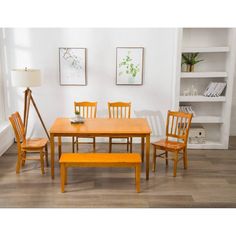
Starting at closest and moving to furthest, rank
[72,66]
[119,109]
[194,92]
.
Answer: [194,92]
[72,66]
[119,109]

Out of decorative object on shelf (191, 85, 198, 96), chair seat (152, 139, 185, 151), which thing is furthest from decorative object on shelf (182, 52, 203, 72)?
chair seat (152, 139, 185, 151)

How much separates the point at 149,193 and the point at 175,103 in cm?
210

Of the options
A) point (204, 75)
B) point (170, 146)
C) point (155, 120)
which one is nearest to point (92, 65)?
point (155, 120)

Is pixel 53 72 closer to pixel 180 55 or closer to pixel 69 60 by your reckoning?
pixel 69 60

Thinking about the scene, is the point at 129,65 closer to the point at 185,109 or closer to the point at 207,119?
the point at 185,109

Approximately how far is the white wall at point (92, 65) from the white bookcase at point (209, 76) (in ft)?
0.99

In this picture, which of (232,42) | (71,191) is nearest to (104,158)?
(71,191)

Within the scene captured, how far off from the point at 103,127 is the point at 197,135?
216 centimetres

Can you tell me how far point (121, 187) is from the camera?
427 cm

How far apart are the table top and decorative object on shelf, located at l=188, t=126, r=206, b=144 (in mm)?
1346

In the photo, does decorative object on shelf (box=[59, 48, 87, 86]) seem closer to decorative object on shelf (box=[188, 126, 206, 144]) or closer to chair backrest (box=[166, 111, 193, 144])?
chair backrest (box=[166, 111, 193, 144])

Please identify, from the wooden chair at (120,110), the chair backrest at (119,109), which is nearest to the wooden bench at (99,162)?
the wooden chair at (120,110)

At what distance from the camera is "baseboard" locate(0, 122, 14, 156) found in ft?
18.0

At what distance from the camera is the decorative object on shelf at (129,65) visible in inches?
230
